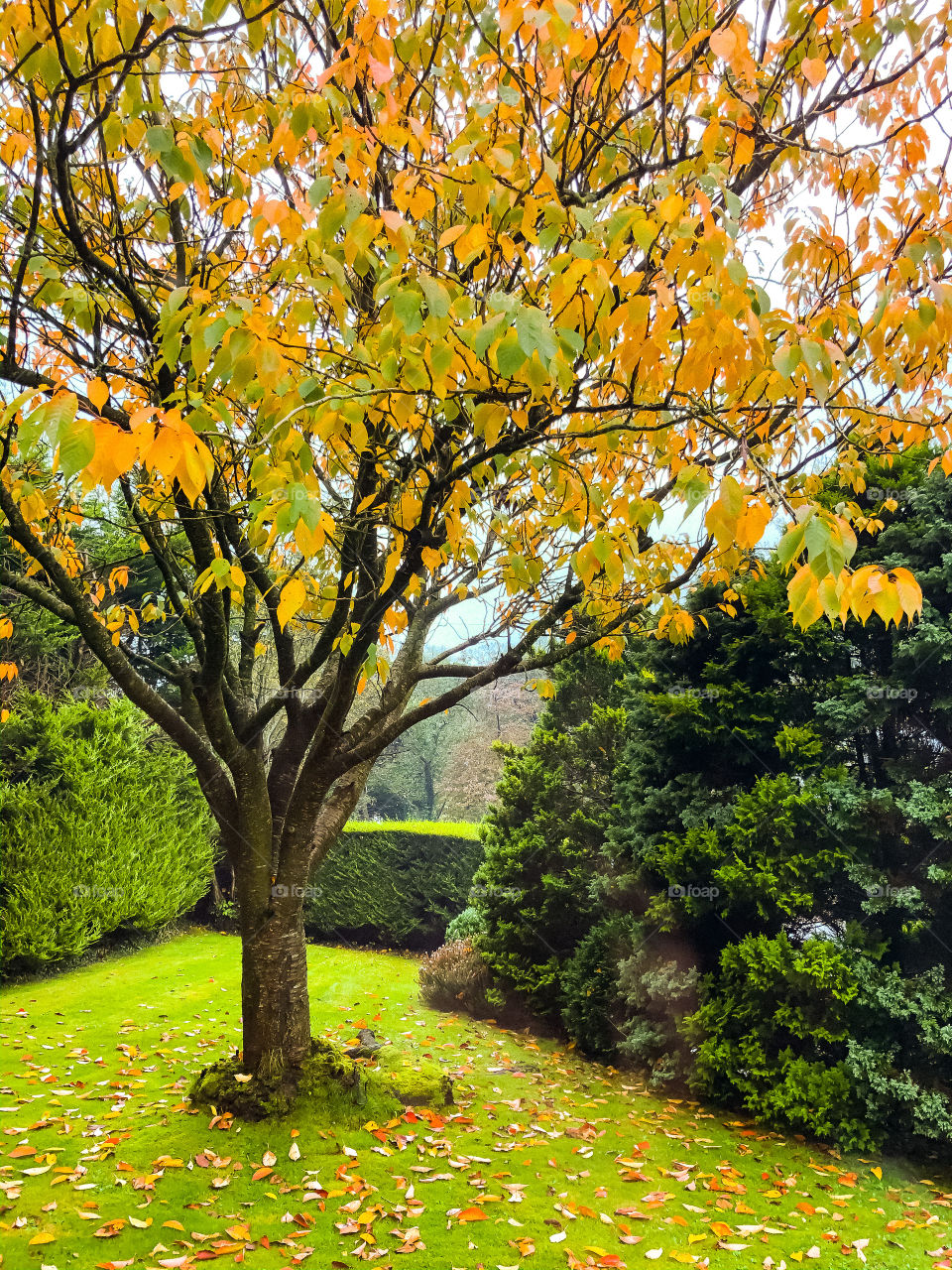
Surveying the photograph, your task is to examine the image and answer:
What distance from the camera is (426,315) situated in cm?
257

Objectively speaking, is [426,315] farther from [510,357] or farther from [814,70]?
[814,70]

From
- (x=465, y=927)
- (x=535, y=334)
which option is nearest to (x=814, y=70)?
(x=535, y=334)

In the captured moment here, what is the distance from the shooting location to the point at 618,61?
10.6 feet

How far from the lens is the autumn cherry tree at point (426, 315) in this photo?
2.30 meters

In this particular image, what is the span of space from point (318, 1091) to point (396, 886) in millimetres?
6955

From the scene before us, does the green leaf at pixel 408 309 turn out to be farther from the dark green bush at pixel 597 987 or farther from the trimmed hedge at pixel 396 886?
the trimmed hedge at pixel 396 886

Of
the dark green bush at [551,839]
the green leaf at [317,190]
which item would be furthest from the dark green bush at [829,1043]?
the green leaf at [317,190]

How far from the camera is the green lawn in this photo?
11.4 feet

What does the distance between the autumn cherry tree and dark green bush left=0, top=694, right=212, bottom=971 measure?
4138 millimetres

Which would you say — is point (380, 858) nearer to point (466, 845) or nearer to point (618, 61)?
point (466, 845)

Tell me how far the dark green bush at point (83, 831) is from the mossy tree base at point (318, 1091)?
481cm

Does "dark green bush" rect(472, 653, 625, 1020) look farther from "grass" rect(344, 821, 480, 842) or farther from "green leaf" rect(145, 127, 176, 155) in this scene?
"green leaf" rect(145, 127, 176, 155)

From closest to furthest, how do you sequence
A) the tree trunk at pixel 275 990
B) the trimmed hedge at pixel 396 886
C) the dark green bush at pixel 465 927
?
the tree trunk at pixel 275 990 < the dark green bush at pixel 465 927 < the trimmed hedge at pixel 396 886

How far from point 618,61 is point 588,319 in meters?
1.43
